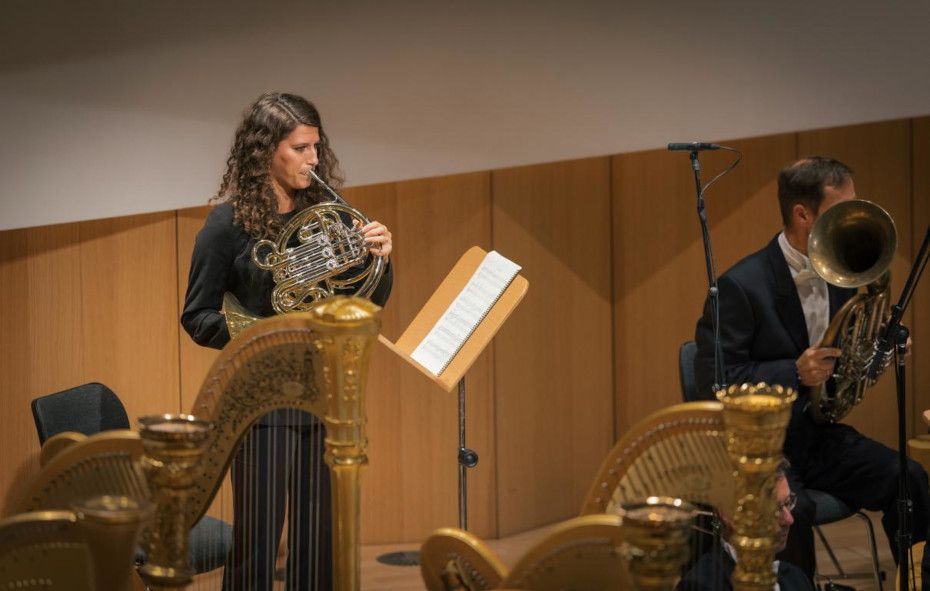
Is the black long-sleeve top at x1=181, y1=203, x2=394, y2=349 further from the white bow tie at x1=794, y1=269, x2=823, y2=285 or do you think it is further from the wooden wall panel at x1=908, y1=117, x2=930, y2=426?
the wooden wall panel at x1=908, y1=117, x2=930, y2=426

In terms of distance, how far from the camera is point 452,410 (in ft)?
15.3

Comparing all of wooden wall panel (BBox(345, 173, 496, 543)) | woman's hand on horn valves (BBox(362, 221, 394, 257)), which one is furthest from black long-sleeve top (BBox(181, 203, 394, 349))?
wooden wall panel (BBox(345, 173, 496, 543))

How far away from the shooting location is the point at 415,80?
385 cm

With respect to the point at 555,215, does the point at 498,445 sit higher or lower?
lower

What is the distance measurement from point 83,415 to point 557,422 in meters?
2.25

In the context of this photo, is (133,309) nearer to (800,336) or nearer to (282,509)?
(282,509)

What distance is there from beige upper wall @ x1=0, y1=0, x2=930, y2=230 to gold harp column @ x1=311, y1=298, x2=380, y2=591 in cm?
187

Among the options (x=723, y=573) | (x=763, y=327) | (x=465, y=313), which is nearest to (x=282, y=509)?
(x=465, y=313)

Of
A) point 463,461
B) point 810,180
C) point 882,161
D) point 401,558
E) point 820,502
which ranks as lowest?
point 401,558

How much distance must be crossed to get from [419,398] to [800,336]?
1.65 m

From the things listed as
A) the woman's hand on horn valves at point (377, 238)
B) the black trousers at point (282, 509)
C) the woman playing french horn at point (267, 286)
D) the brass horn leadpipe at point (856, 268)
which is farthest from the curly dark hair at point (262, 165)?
the brass horn leadpipe at point (856, 268)

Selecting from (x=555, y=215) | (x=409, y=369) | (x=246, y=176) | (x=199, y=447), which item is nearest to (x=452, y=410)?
(x=409, y=369)

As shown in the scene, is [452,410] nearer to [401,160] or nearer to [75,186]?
[401,160]

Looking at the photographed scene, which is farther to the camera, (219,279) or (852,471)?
(852,471)
